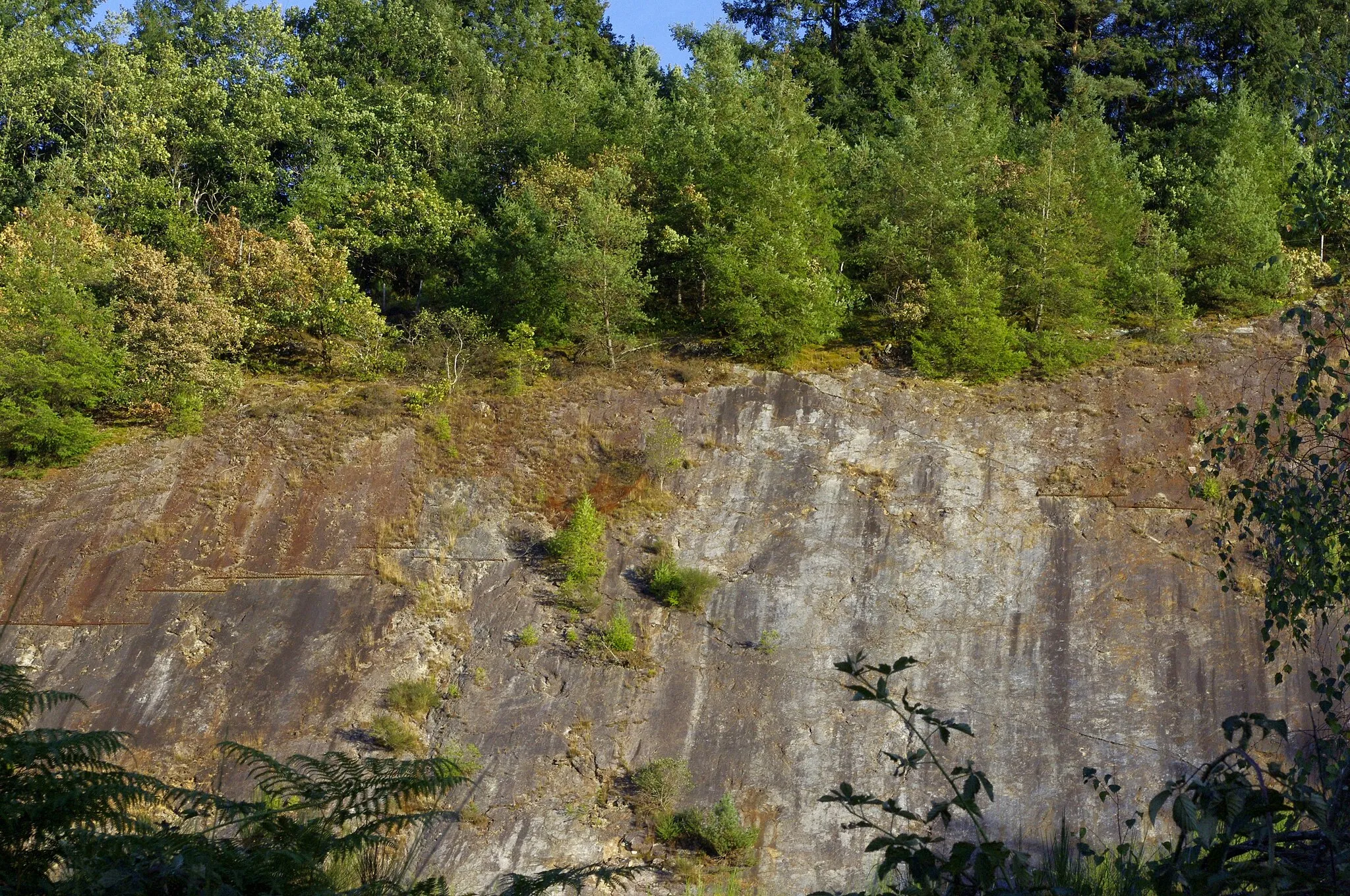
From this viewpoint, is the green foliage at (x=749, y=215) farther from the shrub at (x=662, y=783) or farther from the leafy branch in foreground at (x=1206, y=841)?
the leafy branch in foreground at (x=1206, y=841)

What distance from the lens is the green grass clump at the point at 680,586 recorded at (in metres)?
24.7

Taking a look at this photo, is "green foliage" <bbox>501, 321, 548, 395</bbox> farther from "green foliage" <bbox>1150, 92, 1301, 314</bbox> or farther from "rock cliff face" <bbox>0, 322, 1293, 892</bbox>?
"green foliage" <bbox>1150, 92, 1301, 314</bbox>

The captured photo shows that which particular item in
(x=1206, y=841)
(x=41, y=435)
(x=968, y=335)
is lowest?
(x=1206, y=841)

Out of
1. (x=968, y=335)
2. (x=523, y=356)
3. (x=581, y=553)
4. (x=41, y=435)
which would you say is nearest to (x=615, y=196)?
(x=523, y=356)

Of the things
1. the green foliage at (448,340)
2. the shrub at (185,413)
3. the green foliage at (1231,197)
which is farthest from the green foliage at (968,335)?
the shrub at (185,413)

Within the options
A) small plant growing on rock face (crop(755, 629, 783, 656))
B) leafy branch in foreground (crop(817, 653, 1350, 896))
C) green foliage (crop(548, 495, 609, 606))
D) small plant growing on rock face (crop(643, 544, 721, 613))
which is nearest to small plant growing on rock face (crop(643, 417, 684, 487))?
green foliage (crop(548, 495, 609, 606))

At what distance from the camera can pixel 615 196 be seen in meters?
32.0

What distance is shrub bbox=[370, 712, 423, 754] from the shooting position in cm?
2188

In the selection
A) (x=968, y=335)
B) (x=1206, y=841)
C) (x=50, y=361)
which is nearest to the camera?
(x=1206, y=841)

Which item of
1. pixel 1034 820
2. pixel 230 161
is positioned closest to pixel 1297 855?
pixel 1034 820

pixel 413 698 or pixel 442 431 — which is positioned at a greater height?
pixel 442 431

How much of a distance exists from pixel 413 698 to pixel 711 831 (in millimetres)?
6152

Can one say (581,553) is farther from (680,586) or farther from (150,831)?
(150,831)

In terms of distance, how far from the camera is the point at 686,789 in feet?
70.2
